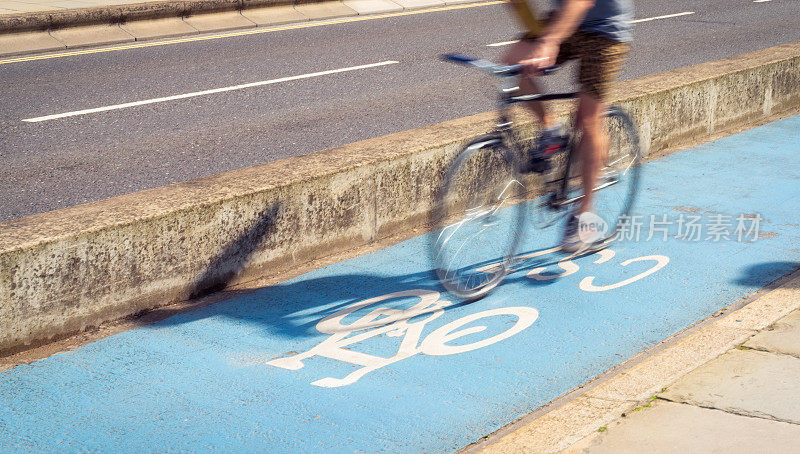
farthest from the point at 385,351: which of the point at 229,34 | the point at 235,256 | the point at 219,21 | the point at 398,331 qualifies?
the point at 219,21

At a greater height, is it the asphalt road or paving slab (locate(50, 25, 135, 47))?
paving slab (locate(50, 25, 135, 47))

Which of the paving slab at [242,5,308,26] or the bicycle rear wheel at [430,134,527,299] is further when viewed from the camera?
the paving slab at [242,5,308,26]

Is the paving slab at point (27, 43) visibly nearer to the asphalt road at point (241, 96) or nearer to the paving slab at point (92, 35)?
the paving slab at point (92, 35)

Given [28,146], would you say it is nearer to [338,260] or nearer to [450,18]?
[338,260]

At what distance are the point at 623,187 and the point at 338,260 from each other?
1.72 meters

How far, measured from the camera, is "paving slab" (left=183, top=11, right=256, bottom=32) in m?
14.6

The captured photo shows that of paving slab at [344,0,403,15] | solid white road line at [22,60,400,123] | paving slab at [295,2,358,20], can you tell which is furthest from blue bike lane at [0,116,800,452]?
paving slab at [344,0,403,15]

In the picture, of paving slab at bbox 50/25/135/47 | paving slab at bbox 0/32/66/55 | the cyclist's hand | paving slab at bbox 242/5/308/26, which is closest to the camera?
the cyclist's hand

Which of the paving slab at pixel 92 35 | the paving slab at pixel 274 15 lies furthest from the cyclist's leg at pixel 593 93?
the paving slab at pixel 274 15

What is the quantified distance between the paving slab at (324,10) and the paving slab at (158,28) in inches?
100

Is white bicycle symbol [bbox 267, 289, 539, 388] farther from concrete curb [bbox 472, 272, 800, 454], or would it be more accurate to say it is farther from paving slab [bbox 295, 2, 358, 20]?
paving slab [bbox 295, 2, 358, 20]

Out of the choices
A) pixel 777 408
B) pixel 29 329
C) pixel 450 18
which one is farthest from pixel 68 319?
pixel 450 18

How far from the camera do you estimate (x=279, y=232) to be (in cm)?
445

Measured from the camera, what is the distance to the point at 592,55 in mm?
4293
